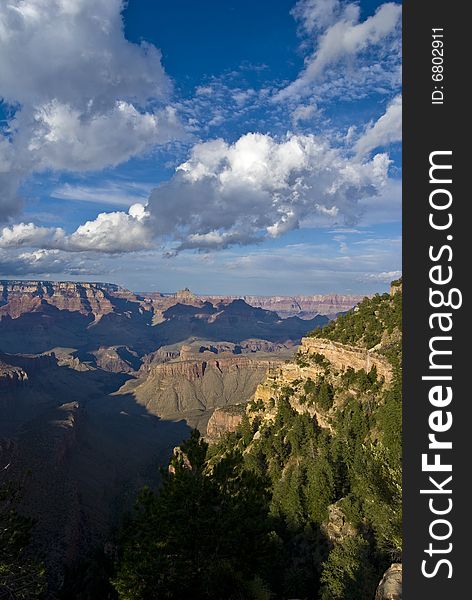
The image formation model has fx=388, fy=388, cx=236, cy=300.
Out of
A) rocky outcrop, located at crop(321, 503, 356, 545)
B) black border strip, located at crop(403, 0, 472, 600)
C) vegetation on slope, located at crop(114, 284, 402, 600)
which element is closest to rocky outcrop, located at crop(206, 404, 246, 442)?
vegetation on slope, located at crop(114, 284, 402, 600)

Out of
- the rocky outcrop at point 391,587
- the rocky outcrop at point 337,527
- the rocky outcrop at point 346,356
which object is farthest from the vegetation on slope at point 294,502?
the rocky outcrop at point 391,587

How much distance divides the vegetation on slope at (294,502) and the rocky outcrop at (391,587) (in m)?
4.29

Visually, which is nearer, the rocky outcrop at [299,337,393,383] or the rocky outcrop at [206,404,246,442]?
the rocky outcrop at [299,337,393,383]

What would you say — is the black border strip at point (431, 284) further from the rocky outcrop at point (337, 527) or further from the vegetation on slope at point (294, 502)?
the rocky outcrop at point (337, 527)

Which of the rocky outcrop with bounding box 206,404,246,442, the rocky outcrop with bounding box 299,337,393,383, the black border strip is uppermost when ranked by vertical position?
the black border strip

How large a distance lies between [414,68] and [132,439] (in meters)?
207

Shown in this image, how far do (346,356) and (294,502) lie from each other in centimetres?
2218

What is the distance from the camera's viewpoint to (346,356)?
181 ft

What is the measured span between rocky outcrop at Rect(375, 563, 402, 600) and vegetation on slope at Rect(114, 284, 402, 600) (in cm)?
429

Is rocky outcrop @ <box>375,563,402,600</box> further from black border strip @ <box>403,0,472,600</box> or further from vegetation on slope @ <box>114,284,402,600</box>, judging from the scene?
black border strip @ <box>403,0,472,600</box>

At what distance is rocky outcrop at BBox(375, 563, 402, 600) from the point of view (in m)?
13.0

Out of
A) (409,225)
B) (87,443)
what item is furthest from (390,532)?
(87,443)

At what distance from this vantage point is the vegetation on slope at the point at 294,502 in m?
17.8

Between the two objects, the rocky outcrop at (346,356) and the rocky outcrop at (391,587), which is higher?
the rocky outcrop at (346,356)
